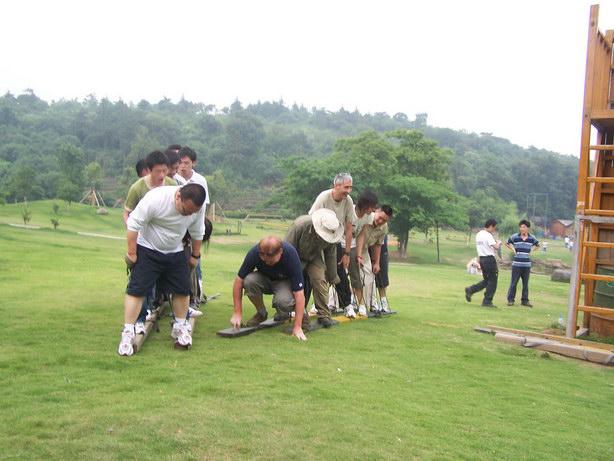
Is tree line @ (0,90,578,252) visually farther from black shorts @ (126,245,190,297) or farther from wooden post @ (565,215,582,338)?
black shorts @ (126,245,190,297)

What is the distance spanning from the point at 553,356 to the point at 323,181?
37538 mm

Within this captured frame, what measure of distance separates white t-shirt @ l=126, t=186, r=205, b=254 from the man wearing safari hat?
2206mm

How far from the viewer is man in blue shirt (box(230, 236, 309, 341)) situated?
7570 millimetres

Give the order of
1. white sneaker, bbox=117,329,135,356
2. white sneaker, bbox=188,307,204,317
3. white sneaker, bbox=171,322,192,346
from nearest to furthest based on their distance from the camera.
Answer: white sneaker, bbox=117,329,135,356
white sneaker, bbox=171,322,192,346
white sneaker, bbox=188,307,204,317

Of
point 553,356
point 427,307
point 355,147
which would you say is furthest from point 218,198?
point 553,356

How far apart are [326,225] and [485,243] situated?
676 cm

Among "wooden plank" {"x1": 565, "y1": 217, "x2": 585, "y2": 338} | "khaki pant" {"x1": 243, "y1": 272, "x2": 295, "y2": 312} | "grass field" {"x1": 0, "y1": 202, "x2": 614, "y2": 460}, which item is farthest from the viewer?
"wooden plank" {"x1": 565, "y1": 217, "x2": 585, "y2": 338}

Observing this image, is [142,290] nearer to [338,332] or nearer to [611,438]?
[338,332]

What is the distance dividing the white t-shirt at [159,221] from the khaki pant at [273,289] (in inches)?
62.0

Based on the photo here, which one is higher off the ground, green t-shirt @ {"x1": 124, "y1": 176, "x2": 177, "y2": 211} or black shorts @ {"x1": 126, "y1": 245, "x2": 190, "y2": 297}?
green t-shirt @ {"x1": 124, "y1": 176, "x2": 177, "y2": 211}

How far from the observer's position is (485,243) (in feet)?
45.9

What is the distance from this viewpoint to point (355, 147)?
5016 centimetres

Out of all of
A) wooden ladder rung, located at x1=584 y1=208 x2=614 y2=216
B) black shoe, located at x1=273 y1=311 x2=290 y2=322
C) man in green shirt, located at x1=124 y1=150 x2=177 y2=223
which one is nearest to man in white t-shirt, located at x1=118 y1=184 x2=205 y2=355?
A: man in green shirt, located at x1=124 y1=150 x2=177 y2=223

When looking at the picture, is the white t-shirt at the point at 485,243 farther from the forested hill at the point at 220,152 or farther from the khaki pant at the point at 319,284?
the forested hill at the point at 220,152
